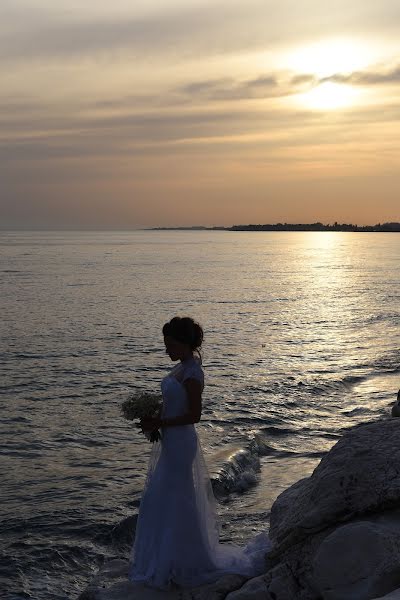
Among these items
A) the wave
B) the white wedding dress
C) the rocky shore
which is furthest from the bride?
the wave

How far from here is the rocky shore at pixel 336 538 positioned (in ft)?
20.3

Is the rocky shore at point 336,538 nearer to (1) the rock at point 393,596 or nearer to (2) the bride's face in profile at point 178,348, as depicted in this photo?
(1) the rock at point 393,596

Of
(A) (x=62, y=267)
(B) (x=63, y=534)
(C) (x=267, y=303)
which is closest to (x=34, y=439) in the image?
(B) (x=63, y=534)

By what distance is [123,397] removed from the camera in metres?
19.8

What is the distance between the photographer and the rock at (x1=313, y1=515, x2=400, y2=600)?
19.8 ft

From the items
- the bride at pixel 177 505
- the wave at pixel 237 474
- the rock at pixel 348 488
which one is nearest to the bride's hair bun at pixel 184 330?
the bride at pixel 177 505

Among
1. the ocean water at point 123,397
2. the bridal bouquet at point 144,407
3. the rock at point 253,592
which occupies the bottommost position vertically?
the ocean water at point 123,397

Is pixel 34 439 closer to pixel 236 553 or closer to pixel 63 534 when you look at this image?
pixel 63 534

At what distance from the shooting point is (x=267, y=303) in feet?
166

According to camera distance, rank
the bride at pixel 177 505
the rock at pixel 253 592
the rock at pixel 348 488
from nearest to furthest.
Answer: the rock at pixel 253 592 < the rock at pixel 348 488 < the bride at pixel 177 505

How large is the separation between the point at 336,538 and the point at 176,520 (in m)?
1.68

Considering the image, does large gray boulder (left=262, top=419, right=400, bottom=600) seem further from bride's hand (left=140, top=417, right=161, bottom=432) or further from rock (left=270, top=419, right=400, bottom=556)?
bride's hand (left=140, top=417, right=161, bottom=432)

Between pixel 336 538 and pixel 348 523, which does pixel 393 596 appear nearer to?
pixel 336 538

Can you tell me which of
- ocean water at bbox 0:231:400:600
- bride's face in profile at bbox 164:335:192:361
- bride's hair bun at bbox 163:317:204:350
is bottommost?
ocean water at bbox 0:231:400:600
